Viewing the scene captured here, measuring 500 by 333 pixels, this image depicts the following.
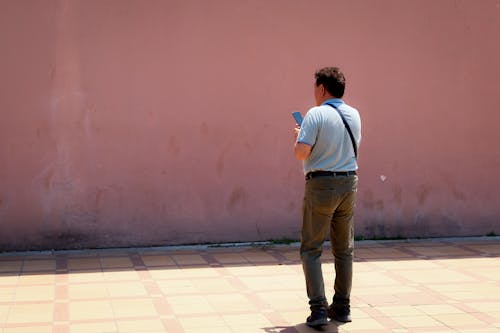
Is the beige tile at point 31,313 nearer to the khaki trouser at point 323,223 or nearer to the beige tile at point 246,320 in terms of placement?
the beige tile at point 246,320

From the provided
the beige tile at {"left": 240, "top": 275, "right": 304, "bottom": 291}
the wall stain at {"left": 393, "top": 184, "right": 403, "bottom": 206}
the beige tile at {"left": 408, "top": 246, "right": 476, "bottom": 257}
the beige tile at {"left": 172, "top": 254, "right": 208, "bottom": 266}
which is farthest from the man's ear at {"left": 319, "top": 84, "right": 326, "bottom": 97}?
the wall stain at {"left": 393, "top": 184, "right": 403, "bottom": 206}

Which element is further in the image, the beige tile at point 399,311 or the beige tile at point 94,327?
the beige tile at point 399,311

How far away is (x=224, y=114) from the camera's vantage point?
24.2 feet

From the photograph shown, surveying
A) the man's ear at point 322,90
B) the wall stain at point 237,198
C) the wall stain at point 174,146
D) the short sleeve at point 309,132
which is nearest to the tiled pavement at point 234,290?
the wall stain at point 237,198

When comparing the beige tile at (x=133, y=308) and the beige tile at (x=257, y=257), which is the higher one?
the beige tile at (x=257, y=257)

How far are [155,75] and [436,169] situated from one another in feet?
9.93

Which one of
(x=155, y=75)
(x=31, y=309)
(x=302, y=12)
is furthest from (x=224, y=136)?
(x=31, y=309)

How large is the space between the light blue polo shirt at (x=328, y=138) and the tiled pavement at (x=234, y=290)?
3.47 ft

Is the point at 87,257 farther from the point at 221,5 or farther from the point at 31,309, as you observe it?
the point at 221,5

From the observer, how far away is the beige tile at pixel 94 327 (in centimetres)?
479

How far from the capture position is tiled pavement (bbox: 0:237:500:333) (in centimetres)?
499

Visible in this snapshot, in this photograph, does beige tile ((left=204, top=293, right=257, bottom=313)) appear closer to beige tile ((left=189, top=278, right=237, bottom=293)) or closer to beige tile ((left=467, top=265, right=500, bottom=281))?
beige tile ((left=189, top=278, right=237, bottom=293))

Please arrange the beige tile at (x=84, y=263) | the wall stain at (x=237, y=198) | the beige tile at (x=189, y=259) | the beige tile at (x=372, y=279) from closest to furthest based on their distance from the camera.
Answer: the beige tile at (x=372, y=279)
the beige tile at (x=84, y=263)
the beige tile at (x=189, y=259)
the wall stain at (x=237, y=198)

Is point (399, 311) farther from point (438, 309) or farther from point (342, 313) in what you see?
point (342, 313)
